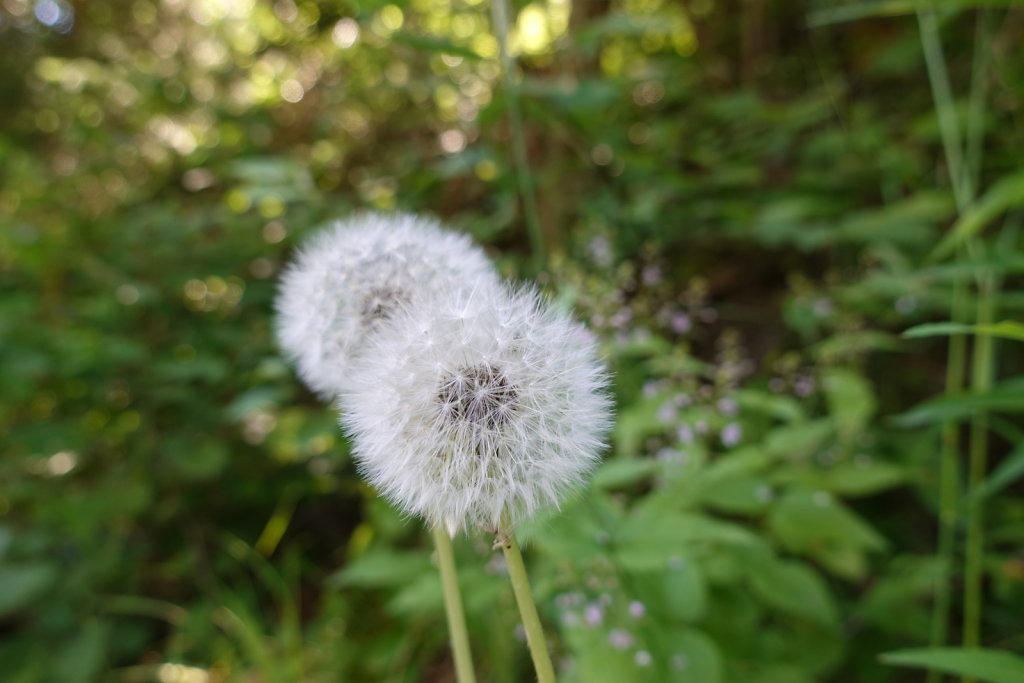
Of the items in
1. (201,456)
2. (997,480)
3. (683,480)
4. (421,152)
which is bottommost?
(997,480)

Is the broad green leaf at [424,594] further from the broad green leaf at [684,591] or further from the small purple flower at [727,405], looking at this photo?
the small purple flower at [727,405]

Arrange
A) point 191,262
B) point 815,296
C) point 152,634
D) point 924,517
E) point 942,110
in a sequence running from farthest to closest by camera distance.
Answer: point 191,262 < point 152,634 < point 924,517 < point 815,296 < point 942,110

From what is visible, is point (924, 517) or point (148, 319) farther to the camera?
point (148, 319)

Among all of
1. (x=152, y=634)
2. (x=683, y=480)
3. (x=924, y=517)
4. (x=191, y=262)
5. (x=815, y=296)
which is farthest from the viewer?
(x=191, y=262)

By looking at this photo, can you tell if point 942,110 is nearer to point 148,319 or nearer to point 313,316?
point 313,316

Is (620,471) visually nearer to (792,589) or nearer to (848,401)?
(792,589)

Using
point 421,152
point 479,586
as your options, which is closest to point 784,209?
point 479,586

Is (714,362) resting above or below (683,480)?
above
